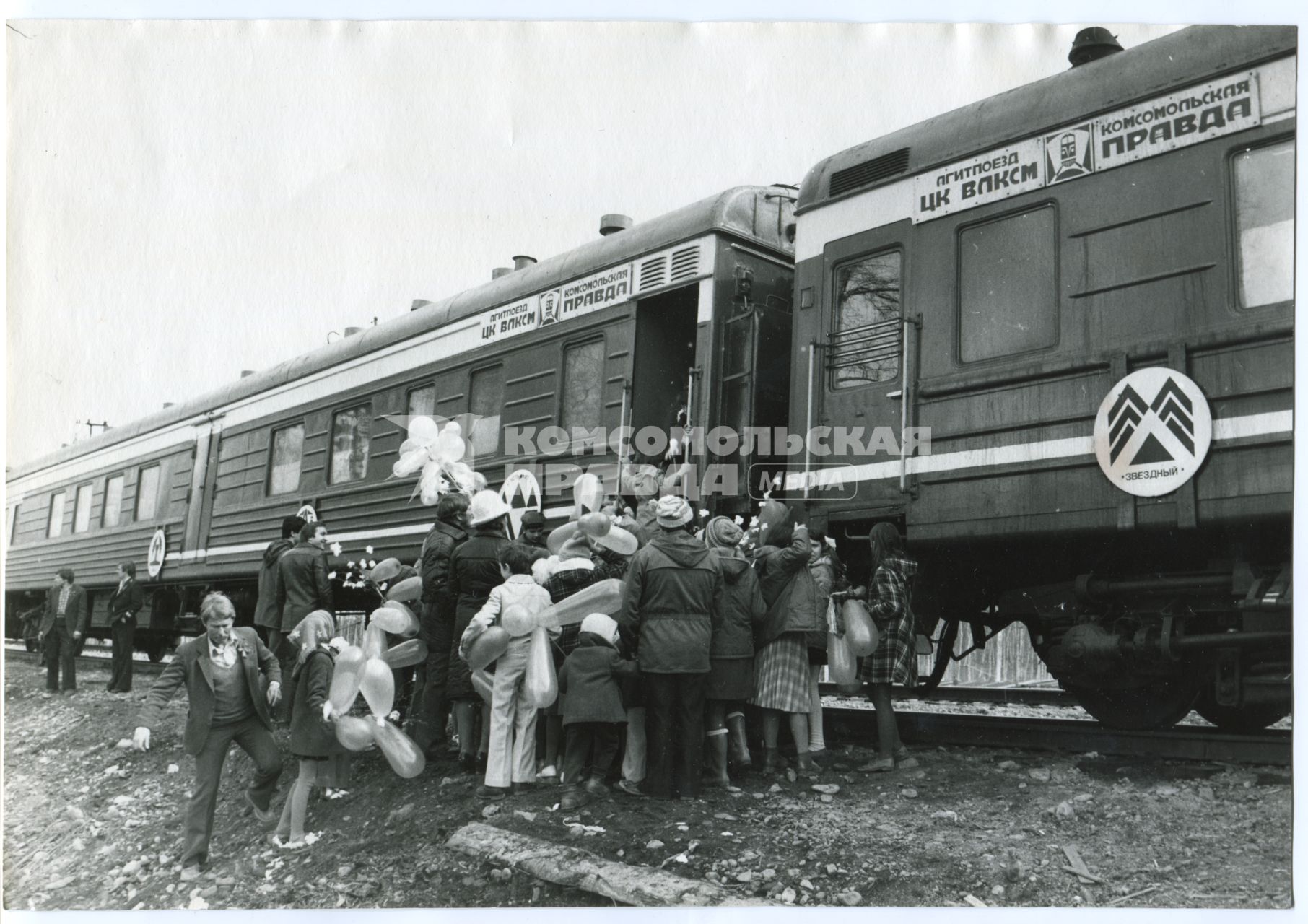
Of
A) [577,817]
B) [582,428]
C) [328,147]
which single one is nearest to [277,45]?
[328,147]

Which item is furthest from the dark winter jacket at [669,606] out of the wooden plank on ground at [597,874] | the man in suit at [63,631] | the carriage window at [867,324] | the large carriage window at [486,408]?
the man in suit at [63,631]

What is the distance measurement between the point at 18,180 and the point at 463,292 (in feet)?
12.7

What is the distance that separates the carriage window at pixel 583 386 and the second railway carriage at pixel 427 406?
0.05ft

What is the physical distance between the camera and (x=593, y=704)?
509cm

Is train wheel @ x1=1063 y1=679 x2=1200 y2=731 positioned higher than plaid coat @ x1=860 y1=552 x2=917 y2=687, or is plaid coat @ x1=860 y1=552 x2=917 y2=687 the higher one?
plaid coat @ x1=860 y1=552 x2=917 y2=687

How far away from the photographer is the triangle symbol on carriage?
4.66 metres

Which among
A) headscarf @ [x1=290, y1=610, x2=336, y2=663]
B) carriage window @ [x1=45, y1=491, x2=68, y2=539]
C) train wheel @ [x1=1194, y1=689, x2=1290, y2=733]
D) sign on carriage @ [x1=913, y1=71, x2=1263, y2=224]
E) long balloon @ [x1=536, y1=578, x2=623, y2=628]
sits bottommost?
train wheel @ [x1=1194, y1=689, x2=1290, y2=733]

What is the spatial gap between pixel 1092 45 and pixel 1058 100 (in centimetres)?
31

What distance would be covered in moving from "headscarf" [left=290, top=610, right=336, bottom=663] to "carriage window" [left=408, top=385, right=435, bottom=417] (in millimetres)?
3636

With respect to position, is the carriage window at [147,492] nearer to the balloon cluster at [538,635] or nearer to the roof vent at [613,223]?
the roof vent at [613,223]

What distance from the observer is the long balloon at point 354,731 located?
17.1 feet

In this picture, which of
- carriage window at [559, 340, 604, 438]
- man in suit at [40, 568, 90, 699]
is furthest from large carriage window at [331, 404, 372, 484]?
carriage window at [559, 340, 604, 438]

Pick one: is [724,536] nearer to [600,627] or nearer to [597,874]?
[600,627]

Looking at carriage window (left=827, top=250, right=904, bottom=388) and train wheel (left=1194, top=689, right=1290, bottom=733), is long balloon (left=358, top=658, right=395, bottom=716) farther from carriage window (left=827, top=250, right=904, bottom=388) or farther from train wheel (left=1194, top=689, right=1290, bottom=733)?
train wheel (left=1194, top=689, right=1290, bottom=733)
